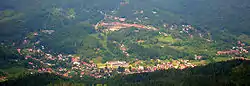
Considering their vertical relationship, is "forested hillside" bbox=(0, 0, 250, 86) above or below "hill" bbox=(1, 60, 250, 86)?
above

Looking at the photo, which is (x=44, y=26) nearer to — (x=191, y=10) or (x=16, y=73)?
(x=16, y=73)

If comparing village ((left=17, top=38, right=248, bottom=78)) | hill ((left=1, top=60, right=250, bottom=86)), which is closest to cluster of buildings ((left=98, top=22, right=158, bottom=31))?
village ((left=17, top=38, right=248, bottom=78))

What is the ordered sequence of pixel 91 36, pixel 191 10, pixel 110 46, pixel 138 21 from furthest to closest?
pixel 191 10, pixel 138 21, pixel 91 36, pixel 110 46

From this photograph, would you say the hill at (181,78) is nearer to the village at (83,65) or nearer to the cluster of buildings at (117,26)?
the village at (83,65)

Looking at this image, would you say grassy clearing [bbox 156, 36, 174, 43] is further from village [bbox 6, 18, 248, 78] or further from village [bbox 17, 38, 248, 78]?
village [bbox 17, 38, 248, 78]

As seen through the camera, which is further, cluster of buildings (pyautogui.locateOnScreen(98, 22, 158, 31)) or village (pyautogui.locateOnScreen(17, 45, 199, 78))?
cluster of buildings (pyautogui.locateOnScreen(98, 22, 158, 31))

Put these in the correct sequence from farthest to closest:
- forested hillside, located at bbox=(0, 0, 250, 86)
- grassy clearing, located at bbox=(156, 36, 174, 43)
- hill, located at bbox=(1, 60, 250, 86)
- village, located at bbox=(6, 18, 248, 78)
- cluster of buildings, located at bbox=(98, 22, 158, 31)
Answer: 1. cluster of buildings, located at bbox=(98, 22, 158, 31)
2. grassy clearing, located at bbox=(156, 36, 174, 43)
3. village, located at bbox=(6, 18, 248, 78)
4. forested hillside, located at bbox=(0, 0, 250, 86)
5. hill, located at bbox=(1, 60, 250, 86)

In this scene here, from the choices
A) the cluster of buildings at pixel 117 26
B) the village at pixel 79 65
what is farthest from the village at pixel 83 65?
the cluster of buildings at pixel 117 26

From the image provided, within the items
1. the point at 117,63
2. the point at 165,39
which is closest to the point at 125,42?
the point at 165,39

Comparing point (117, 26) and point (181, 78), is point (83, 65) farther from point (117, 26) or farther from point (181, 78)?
point (117, 26)

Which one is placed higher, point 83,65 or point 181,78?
point 83,65

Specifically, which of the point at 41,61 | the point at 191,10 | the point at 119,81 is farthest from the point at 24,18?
the point at 191,10
